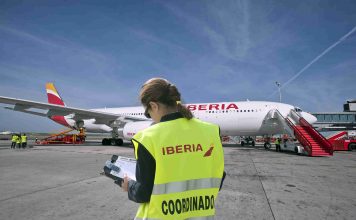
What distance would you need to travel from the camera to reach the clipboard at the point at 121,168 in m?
1.60

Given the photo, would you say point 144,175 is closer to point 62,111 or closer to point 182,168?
point 182,168

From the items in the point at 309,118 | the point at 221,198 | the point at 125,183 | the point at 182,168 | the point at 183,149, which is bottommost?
the point at 221,198

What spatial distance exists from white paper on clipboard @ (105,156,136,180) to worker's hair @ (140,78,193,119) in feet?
1.42

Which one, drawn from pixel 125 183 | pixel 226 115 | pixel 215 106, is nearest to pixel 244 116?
pixel 226 115

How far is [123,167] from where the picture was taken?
5.49 ft

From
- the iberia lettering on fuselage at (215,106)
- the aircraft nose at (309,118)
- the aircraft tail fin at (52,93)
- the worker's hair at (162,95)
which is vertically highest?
the aircraft tail fin at (52,93)

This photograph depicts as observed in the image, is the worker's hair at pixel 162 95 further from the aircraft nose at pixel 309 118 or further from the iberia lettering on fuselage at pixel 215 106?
the aircraft nose at pixel 309 118

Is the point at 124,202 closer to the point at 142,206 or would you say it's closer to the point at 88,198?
the point at 88,198

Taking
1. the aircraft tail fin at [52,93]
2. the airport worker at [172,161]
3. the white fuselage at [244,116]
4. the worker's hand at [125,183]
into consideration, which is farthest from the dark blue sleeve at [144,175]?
the aircraft tail fin at [52,93]

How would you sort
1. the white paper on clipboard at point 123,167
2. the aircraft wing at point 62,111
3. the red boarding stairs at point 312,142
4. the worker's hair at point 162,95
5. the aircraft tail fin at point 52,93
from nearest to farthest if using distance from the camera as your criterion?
the worker's hair at point 162,95
the white paper on clipboard at point 123,167
the red boarding stairs at point 312,142
the aircraft wing at point 62,111
the aircraft tail fin at point 52,93

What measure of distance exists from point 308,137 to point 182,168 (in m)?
15.7

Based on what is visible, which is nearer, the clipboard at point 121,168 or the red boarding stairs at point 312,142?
the clipboard at point 121,168

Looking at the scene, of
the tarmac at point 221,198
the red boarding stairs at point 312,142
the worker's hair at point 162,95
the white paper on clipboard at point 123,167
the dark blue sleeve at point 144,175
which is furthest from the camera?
the red boarding stairs at point 312,142

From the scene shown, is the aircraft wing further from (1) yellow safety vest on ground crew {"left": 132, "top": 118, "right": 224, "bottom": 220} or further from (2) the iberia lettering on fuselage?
(1) yellow safety vest on ground crew {"left": 132, "top": 118, "right": 224, "bottom": 220}
